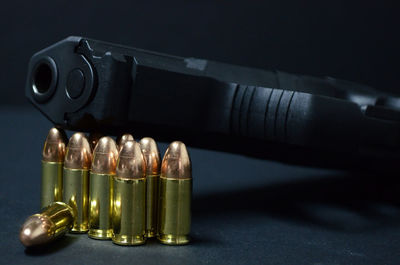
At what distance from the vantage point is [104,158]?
7.20 ft

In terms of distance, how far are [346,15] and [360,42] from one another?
25 centimetres

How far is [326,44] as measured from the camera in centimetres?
483

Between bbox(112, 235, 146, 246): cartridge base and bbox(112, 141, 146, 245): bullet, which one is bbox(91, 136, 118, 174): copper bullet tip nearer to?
bbox(112, 141, 146, 245): bullet

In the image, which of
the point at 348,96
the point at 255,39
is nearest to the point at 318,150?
the point at 348,96

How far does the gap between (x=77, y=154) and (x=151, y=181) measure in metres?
0.31

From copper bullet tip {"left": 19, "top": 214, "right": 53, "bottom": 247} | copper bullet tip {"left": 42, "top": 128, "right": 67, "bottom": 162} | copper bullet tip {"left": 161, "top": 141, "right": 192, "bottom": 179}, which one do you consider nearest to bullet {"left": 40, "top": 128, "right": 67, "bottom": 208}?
copper bullet tip {"left": 42, "top": 128, "right": 67, "bottom": 162}

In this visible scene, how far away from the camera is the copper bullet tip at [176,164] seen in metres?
2.16

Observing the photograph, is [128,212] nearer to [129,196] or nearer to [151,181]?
[129,196]

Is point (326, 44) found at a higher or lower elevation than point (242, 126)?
higher

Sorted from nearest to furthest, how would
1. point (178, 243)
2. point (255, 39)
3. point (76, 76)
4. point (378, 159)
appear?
1. point (178, 243)
2. point (76, 76)
3. point (378, 159)
4. point (255, 39)

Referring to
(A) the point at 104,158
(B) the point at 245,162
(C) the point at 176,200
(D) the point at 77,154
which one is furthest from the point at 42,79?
(B) the point at 245,162

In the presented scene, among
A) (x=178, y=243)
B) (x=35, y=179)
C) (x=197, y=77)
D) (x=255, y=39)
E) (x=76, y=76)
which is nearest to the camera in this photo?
(x=178, y=243)

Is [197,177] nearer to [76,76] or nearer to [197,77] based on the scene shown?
[197,77]

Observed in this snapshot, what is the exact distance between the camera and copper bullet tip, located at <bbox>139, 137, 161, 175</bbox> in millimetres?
2227
